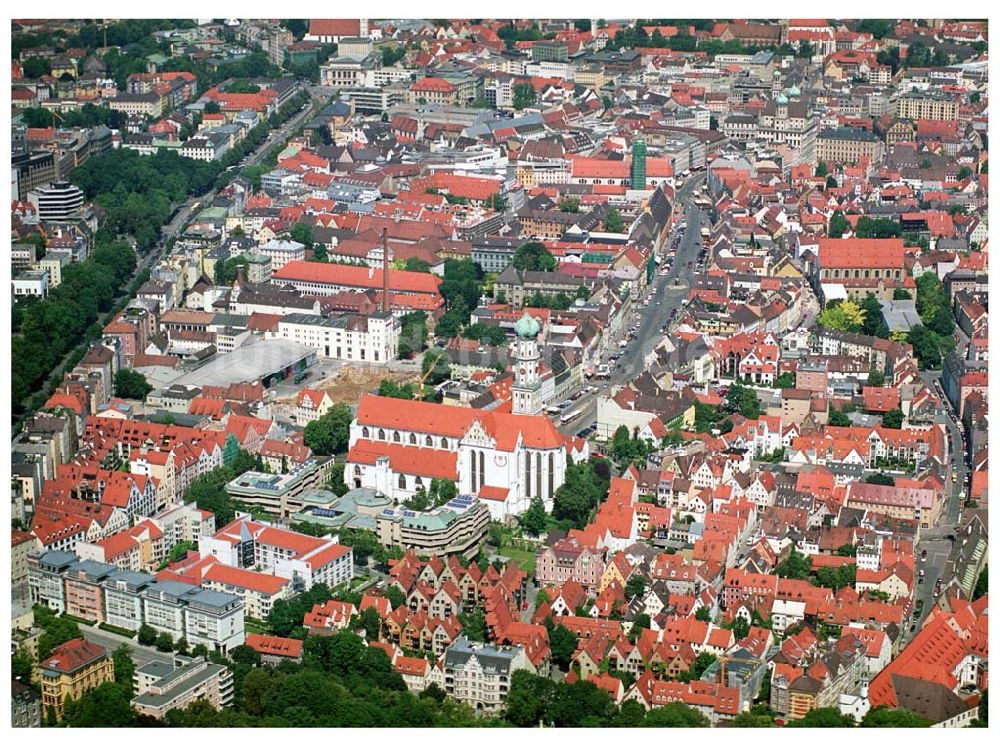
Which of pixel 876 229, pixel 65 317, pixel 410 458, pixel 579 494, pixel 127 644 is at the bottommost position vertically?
pixel 127 644

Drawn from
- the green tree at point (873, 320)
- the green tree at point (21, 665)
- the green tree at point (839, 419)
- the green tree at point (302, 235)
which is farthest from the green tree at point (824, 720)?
the green tree at point (302, 235)

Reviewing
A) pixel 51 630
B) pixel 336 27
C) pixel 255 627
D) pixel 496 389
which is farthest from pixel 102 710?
pixel 336 27

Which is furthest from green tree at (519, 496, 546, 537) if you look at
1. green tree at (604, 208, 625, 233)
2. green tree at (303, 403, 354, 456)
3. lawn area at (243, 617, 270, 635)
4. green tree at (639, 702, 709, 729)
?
green tree at (604, 208, 625, 233)

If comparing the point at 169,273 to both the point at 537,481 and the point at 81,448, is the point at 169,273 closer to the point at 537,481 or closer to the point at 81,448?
the point at 81,448

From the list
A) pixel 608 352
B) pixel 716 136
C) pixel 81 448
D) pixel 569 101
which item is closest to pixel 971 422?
pixel 608 352

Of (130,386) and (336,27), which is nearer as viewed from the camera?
(130,386)

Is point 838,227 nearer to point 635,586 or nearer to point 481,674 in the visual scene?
point 635,586
